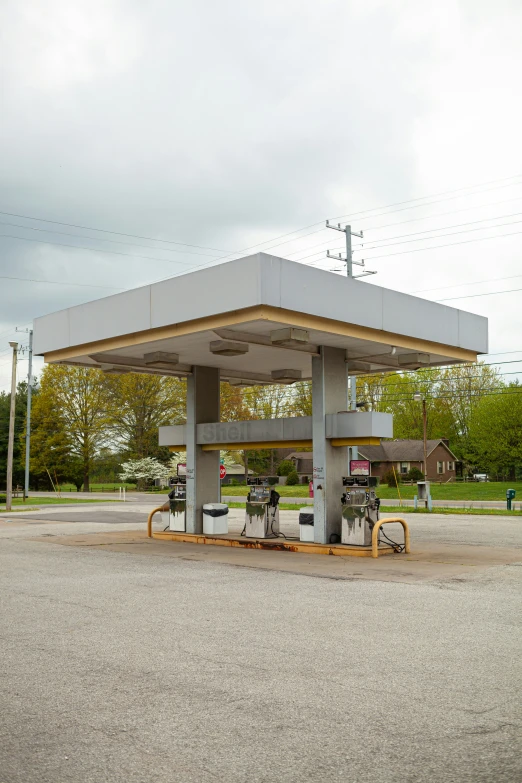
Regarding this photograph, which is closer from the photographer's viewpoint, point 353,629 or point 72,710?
point 72,710

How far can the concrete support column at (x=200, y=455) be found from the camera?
776 inches

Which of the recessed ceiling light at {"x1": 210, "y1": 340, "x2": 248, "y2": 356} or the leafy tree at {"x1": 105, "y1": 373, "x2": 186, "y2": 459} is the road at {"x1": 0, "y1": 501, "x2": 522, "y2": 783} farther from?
the leafy tree at {"x1": 105, "y1": 373, "x2": 186, "y2": 459}

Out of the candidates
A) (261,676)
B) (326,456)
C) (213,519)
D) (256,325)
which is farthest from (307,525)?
(261,676)

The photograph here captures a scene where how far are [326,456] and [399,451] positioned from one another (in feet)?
206

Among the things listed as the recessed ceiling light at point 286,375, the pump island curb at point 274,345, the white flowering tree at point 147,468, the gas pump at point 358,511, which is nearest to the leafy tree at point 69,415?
the white flowering tree at point 147,468

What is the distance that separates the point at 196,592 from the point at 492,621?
4.19m

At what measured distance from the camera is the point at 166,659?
7043 millimetres

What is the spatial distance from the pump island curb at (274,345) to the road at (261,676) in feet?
12.6

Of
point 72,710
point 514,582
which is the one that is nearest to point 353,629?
point 72,710

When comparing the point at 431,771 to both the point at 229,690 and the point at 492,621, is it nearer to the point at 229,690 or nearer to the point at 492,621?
the point at 229,690

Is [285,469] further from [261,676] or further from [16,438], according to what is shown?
[261,676]

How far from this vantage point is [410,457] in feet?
250

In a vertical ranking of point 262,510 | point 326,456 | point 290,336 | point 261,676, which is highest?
point 290,336

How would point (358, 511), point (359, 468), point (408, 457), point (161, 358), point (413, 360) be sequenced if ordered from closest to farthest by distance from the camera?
point (358, 511) → point (359, 468) → point (161, 358) → point (413, 360) → point (408, 457)
